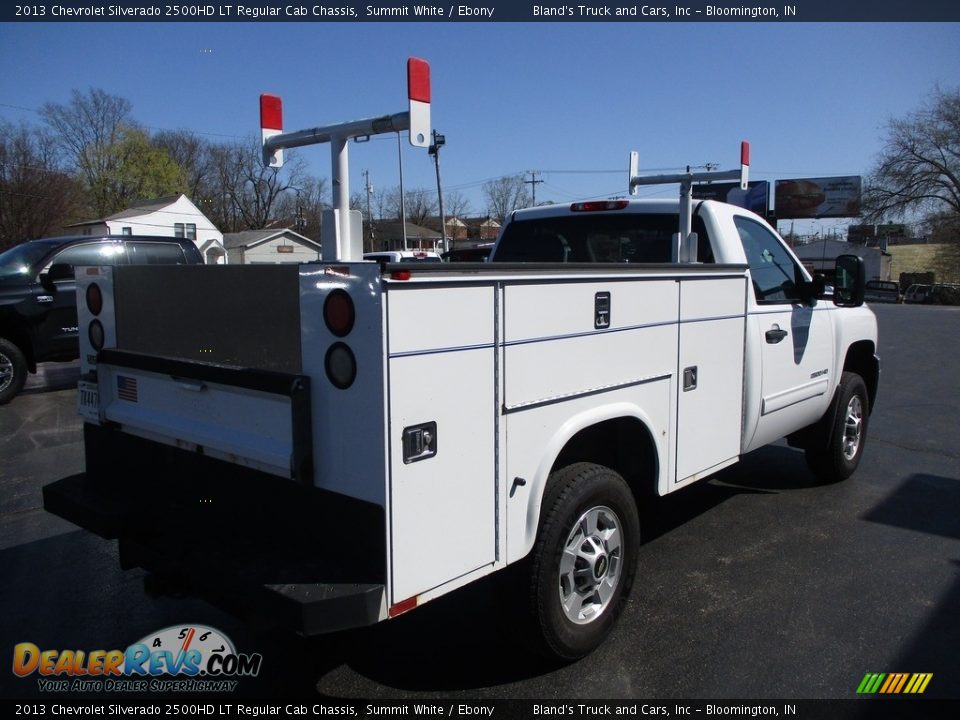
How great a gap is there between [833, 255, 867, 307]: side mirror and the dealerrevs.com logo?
455 centimetres

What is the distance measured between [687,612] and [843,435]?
9.43 feet

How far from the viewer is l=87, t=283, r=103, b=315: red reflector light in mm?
3660

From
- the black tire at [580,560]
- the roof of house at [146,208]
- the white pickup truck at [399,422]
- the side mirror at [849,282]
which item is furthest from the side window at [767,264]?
the roof of house at [146,208]

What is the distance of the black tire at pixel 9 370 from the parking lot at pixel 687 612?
4110mm

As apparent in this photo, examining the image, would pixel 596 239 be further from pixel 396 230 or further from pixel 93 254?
pixel 396 230

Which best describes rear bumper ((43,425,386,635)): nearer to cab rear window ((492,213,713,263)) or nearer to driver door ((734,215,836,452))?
cab rear window ((492,213,713,263))

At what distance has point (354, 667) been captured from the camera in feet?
11.1

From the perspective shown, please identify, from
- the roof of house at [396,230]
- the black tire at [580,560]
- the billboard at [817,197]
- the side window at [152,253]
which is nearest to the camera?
the black tire at [580,560]

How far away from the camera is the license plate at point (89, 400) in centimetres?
361

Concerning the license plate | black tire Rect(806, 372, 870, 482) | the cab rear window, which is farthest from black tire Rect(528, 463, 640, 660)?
black tire Rect(806, 372, 870, 482)

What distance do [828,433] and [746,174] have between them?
88.0 inches

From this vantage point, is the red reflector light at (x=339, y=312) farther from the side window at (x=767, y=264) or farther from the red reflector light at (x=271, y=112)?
the side window at (x=767, y=264)

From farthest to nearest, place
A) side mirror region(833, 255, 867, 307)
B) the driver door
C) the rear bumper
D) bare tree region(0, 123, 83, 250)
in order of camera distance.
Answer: bare tree region(0, 123, 83, 250) < side mirror region(833, 255, 867, 307) < the driver door < the rear bumper

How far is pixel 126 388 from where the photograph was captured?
3.49 meters
